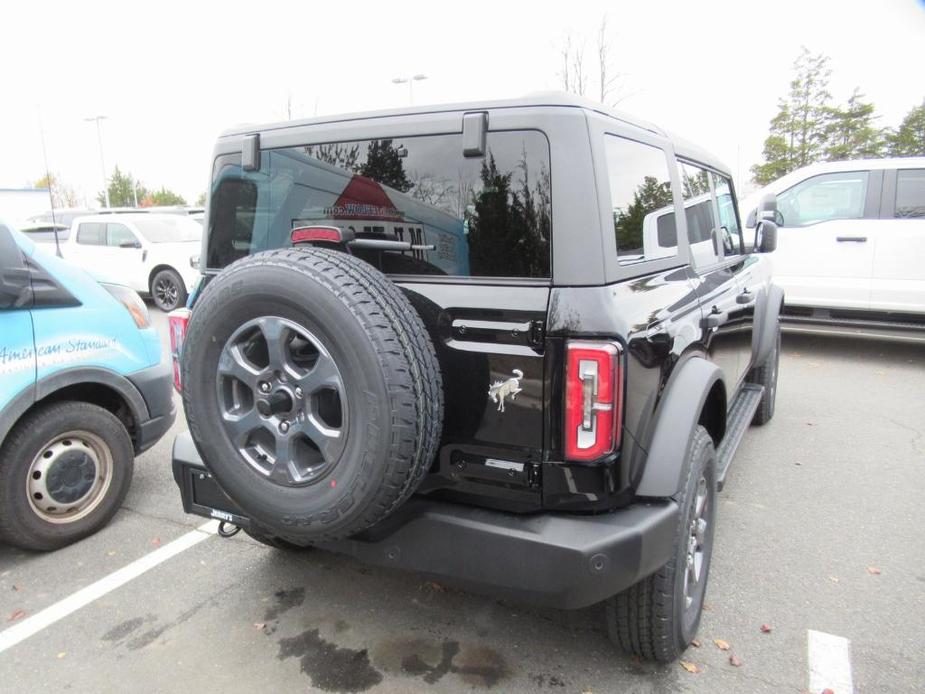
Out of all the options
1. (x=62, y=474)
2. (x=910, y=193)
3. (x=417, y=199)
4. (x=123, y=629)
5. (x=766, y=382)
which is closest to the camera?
(x=417, y=199)

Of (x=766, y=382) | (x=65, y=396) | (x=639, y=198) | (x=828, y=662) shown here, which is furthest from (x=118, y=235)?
(x=828, y=662)

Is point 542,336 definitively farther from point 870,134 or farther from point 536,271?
point 870,134

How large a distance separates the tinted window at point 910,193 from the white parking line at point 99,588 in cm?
736

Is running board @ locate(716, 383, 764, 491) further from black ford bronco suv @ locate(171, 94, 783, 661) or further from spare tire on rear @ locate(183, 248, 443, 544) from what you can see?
spare tire on rear @ locate(183, 248, 443, 544)

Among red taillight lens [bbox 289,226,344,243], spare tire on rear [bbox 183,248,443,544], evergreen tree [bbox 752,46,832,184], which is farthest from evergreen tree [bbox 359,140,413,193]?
evergreen tree [bbox 752,46,832,184]

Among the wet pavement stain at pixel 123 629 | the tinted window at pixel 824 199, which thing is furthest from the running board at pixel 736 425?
the tinted window at pixel 824 199

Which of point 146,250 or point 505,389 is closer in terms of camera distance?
point 505,389

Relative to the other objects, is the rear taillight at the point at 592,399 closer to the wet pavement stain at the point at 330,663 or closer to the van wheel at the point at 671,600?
the van wheel at the point at 671,600

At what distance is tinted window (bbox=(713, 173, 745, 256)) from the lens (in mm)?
3899

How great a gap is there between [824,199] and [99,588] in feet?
25.4

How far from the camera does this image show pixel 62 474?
3.23 metres

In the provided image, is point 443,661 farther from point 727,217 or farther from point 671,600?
point 727,217

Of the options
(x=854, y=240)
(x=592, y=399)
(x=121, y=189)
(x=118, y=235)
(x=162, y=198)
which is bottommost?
(x=592, y=399)

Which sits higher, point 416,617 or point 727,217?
point 727,217
